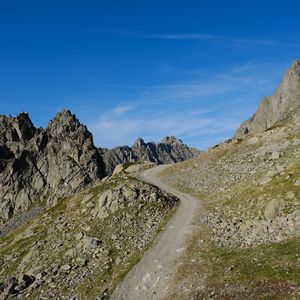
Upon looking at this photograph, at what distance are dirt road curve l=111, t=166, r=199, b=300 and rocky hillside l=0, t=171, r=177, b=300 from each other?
1.32 m

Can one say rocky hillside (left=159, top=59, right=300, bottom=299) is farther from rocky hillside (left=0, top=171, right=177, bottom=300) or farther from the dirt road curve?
rocky hillside (left=0, top=171, right=177, bottom=300)

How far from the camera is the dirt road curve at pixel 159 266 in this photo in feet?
110

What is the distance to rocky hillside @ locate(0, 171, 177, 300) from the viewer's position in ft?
127

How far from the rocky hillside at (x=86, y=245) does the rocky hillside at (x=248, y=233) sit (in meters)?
6.93

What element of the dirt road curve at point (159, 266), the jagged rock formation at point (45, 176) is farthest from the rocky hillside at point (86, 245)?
the jagged rock formation at point (45, 176)

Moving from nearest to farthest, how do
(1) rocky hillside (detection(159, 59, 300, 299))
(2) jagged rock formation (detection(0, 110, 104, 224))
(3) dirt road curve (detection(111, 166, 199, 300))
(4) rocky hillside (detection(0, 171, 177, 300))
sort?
(1) rocky hillside (detection(159, 59, 300, 299))
(3) dirt road curve (detection(111, 166, 199, 300))
(4) rocky hillside (detection(0, 171, 177, 300))
(2) jagged rock formation (detection(0, 110, 104, 224))

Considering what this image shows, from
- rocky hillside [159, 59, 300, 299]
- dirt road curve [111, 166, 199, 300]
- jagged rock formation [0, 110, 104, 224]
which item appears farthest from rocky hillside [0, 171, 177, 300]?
jagged rock formation [0, 110, 104, 224]

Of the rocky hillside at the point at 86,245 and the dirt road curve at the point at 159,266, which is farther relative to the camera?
the rocky hillside at the point at 86,245

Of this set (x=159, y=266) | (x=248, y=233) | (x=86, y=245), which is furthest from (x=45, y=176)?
(x=248, y=233)

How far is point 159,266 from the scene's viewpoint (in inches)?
1467

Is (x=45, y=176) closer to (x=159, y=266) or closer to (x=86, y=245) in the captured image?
(x=86, y=245)

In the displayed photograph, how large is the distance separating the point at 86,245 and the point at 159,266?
12.5 m

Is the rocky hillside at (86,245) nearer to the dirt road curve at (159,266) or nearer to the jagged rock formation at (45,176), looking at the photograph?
the dirt road curve at (159,266)

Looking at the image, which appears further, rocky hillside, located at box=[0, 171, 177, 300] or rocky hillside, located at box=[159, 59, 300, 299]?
rocky hillside, located at box=[0, 171, 177, 300]
